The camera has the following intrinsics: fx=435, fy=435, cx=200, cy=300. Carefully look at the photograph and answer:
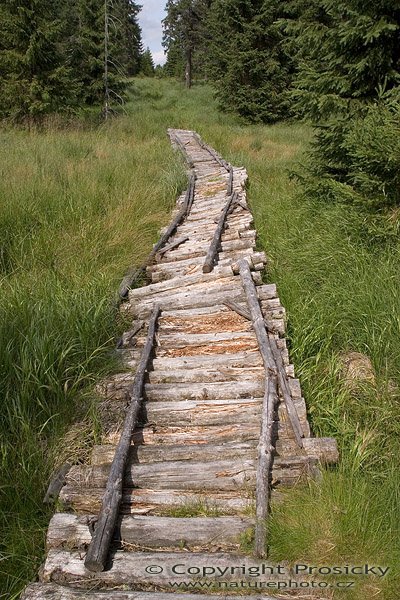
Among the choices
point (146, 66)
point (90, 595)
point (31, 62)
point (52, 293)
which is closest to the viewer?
point (90, 595)

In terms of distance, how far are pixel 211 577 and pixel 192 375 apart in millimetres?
1572

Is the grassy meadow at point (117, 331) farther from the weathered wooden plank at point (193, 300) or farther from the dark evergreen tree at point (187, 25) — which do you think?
the dark evergreen tree at point (187, 25)

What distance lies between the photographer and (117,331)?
4.27 metres

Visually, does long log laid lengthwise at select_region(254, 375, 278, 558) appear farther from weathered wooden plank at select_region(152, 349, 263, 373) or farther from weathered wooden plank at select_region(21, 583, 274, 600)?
weathered wooden plank at select_region(152, 349, 263, 373)

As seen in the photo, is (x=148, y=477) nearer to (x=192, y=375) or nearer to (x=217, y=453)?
(x=217, y=453)

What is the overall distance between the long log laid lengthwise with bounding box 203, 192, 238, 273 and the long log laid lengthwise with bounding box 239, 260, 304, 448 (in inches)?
20.0

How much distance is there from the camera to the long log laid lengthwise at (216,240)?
538cm

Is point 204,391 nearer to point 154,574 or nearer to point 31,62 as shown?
point 154,574

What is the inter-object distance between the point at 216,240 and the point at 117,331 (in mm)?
2437

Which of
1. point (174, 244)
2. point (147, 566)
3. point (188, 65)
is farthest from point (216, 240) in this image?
point (188, 65)

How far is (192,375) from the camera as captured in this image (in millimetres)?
3508

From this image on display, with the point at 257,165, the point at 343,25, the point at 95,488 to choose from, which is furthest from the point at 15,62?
the point at 95,488

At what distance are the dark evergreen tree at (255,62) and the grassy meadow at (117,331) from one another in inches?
657

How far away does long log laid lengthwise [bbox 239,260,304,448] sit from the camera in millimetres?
2914
